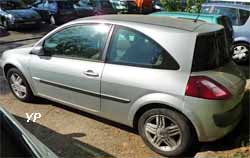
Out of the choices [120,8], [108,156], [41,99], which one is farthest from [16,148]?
[120,8]

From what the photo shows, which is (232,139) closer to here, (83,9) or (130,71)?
(130,71)

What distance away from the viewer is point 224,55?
422cm

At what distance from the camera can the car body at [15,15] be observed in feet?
46.9

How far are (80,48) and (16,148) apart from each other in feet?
8.15

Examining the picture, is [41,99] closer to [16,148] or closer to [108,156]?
[108,156]

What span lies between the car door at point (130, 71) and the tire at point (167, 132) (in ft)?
A: 0.86

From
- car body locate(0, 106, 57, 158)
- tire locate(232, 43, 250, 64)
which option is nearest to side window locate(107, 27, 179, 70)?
car body locate(0, 106, 57, 158)

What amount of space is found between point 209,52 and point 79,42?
1.78 m

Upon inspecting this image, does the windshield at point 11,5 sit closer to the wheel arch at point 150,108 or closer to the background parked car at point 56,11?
the background parked car at point 56,11

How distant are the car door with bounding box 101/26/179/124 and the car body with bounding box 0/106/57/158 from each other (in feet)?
5.40

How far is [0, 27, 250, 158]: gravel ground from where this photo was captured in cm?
409

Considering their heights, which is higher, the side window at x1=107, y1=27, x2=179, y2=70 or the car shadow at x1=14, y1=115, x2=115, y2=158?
the side window at x1=107, y1=27, x2=179, y2=70

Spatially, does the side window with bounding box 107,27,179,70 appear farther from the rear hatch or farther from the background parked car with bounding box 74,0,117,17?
the background parked car with bounding box 74,0,117,17

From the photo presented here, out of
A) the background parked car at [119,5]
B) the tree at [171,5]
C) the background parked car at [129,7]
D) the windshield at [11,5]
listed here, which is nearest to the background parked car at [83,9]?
the background parked car at [119,5]
